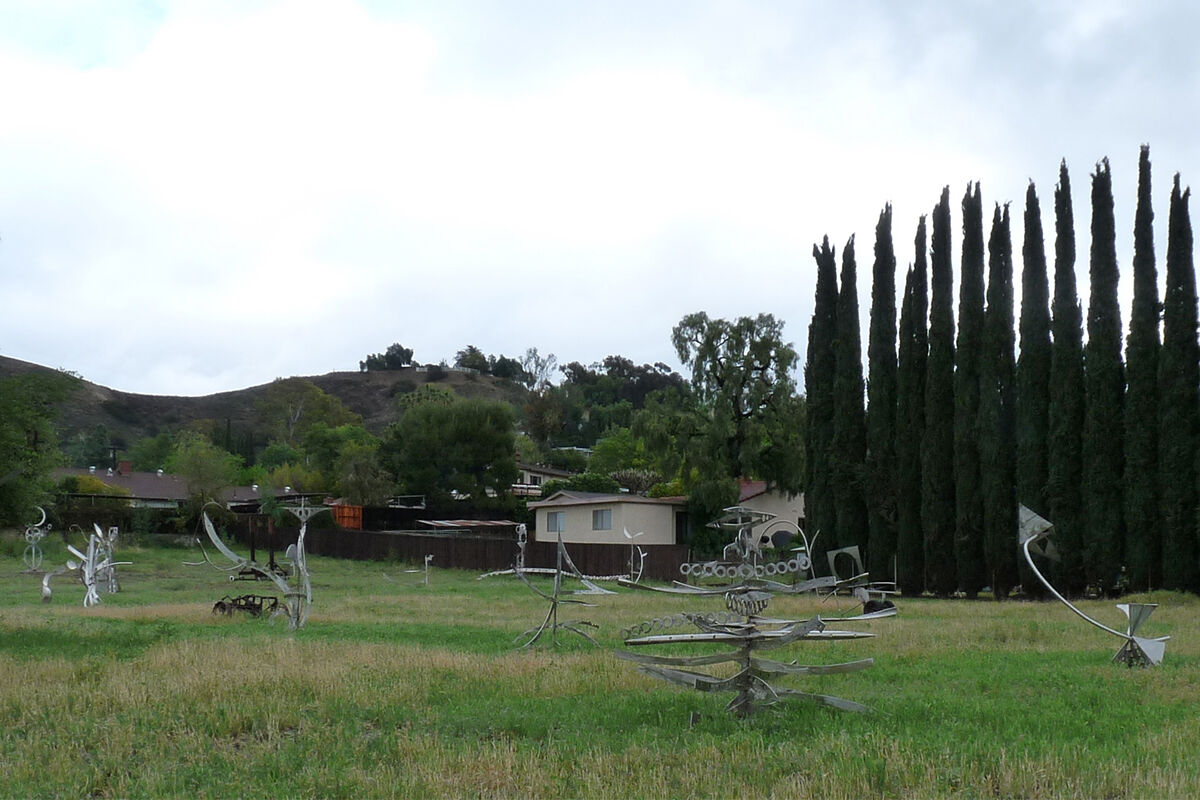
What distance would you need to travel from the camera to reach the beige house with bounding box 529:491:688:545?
50594 mm

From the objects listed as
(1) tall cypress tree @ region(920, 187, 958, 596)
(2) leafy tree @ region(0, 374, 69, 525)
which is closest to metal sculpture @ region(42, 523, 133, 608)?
(2) leafy tree @ region(0, 374, 69, 525)

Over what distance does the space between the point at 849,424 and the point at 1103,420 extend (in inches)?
329

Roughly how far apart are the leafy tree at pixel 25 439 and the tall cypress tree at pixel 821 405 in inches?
934

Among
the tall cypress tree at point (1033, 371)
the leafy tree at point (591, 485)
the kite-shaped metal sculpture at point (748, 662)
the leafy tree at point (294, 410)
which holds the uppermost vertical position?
the leafy tree at point (294, 410)

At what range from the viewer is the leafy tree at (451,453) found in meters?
72.2

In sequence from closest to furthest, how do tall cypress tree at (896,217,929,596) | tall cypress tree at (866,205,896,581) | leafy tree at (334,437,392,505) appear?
tall cypress tree at (896,217,929,596), tall cypress tree at (866,205,896,581), leafy tree at (334,437,392,505)

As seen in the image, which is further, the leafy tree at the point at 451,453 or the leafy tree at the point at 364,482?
the leafy tree at the point at 451,453

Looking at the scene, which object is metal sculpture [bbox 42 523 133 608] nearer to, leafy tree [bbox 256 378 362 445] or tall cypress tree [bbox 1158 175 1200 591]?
tall cypress tree [bbox 1158 175 1200 591]

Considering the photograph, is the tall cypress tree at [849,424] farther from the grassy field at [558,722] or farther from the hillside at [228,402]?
the hillside at [228,402]

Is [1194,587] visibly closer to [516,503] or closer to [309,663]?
[309,663]

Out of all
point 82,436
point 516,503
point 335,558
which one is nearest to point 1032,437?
point 335,558

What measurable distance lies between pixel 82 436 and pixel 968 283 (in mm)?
99297

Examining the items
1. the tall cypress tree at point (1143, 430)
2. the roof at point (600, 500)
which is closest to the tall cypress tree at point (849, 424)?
the tall cypress tree at point (1143, 430)

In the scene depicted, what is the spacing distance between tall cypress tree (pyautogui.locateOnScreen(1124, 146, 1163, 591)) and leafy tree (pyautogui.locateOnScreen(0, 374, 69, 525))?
24393mm
